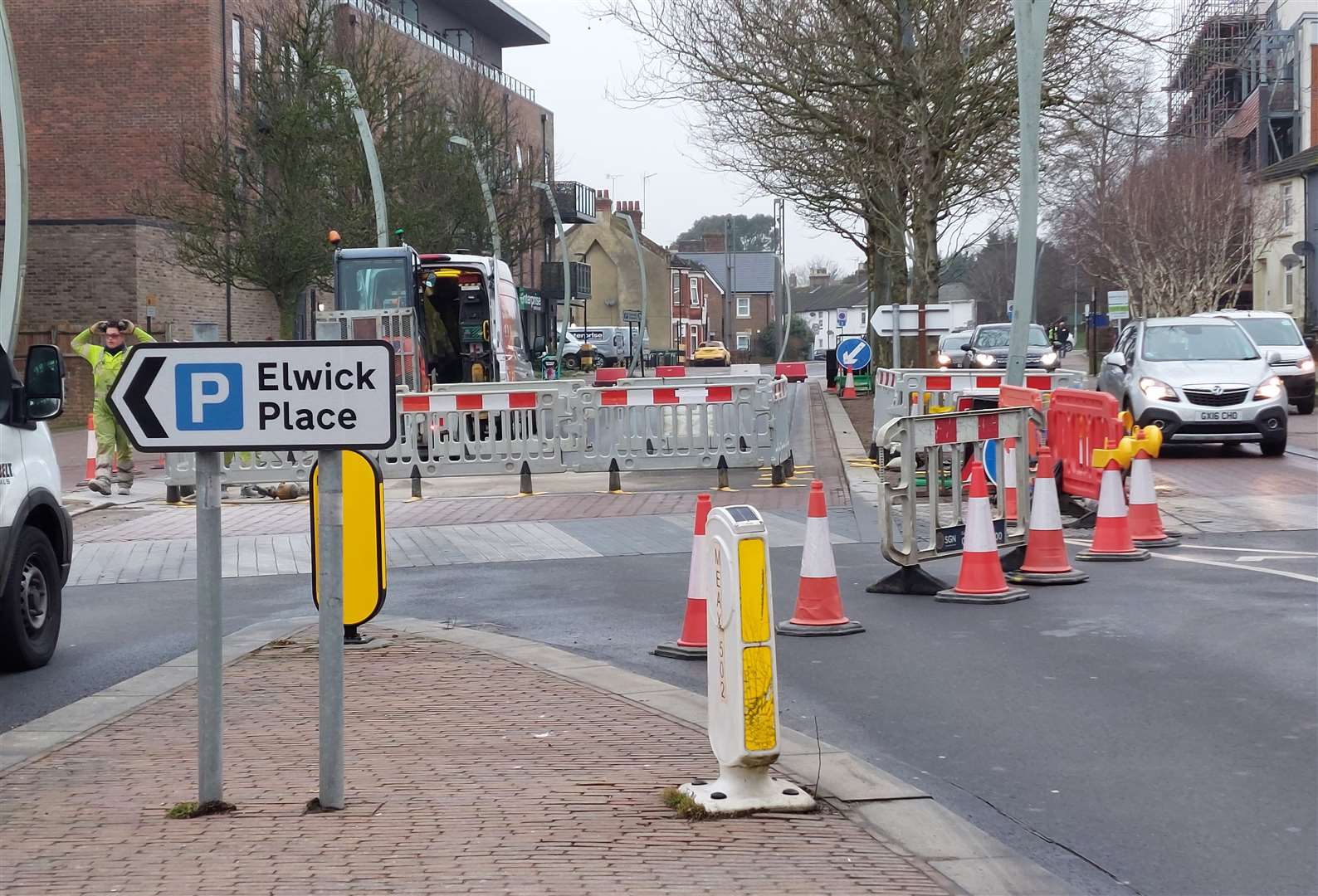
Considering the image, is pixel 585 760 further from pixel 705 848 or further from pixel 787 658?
pixel 787 658

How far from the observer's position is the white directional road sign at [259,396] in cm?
496

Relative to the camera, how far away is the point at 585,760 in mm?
5742

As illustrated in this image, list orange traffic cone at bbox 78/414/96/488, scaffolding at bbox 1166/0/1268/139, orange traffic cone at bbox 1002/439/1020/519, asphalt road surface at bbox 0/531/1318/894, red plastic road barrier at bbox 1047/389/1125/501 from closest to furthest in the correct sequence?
asphalt road surface at bbox 0/531/1318/894 → orange traffic cone at bbox 1002/439/1020/519 → red plastic road barrier at bbox 1047/389/1125/501 → orange traffic cone at bbox 78/414/96/488 → scaffolding at bbox 1166/0/1268/139

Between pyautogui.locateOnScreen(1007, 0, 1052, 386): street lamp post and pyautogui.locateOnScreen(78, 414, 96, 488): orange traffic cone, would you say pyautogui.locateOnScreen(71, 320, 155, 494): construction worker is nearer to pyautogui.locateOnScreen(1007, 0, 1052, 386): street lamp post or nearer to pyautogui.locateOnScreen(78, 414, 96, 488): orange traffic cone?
pyautogui.locateOnScreen(78, 414, 96, 488): orange traffic cone

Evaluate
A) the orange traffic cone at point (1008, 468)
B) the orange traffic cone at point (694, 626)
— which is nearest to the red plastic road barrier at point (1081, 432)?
the orange traffic cone at point (1008, 468)

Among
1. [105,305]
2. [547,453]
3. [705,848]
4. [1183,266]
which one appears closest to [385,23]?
[105,305]

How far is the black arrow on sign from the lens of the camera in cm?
494

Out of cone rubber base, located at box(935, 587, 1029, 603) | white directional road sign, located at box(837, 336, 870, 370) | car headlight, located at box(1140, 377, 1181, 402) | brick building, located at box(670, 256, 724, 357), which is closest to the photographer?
cone rubber base, located at box(935, 587, 1029, 603)

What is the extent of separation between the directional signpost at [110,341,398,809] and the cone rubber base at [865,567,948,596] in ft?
18.2

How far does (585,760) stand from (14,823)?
77.0 inches

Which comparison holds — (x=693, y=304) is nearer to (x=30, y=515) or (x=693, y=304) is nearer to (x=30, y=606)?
(x=30, y=515)

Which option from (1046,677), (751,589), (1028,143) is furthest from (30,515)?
(1028,143)

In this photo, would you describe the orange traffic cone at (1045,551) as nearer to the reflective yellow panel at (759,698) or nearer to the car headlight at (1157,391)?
the reflective yellow panel at (759,698)

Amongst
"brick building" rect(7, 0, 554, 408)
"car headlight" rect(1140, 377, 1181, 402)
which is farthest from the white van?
"brick building" rect(7, 0, 554, 408)
